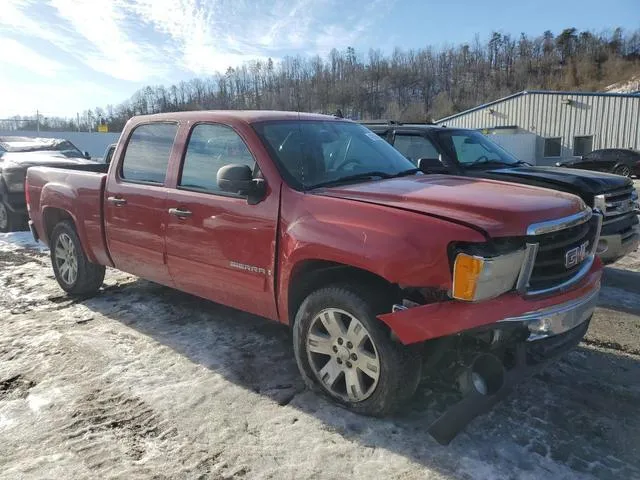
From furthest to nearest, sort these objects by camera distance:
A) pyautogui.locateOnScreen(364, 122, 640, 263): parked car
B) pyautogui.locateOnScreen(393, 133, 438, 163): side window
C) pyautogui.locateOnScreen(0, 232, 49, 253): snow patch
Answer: pyautogui.locateOnScreen(0, 232, 49, 253): snow patch < pyautogui.locateOnScreen(393, 133, 438, 163): side window < pyautogui.locateOnScreen(364, 122, 640, 263): parked car

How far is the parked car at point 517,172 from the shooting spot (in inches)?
229

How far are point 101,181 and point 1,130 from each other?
3239cm

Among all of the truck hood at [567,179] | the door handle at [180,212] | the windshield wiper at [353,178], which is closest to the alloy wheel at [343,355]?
the windshield wiper at [353,178]

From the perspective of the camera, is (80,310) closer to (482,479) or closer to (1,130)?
(482,479)

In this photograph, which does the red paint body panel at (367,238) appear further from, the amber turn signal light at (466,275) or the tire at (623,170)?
the tire at (623,170)

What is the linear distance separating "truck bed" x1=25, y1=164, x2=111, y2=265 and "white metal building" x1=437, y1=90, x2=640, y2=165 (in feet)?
99.5

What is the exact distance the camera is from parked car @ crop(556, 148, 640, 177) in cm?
2294

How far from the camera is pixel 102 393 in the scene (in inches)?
142

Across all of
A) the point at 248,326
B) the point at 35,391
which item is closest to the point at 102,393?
the point at 35,391

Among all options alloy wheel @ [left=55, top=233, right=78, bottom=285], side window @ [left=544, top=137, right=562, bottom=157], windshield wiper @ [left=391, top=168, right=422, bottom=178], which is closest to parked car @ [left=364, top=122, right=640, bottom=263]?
windshield wiper @ [left=391, top=168, right=422, bottom=178]

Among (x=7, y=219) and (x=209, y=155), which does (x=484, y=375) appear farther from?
(x=7, y=219)

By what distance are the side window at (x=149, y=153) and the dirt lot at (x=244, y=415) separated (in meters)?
1.37

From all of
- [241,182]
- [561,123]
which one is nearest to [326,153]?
[241,182]

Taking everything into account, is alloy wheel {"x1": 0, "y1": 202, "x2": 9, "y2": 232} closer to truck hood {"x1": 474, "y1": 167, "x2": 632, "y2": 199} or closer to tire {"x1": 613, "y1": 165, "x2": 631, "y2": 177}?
truck hood {"x1": 474, "y1": 167, "x2": 632, "y2": 199}
